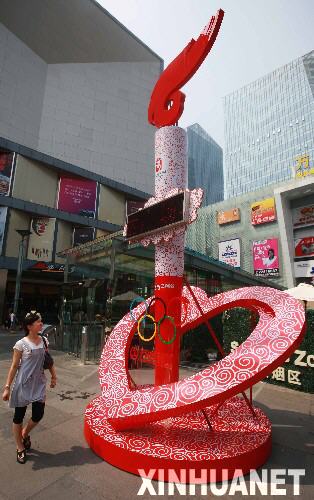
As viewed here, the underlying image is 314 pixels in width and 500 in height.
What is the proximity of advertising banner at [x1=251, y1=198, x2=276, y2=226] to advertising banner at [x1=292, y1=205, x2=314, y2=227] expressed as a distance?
8.57 ft

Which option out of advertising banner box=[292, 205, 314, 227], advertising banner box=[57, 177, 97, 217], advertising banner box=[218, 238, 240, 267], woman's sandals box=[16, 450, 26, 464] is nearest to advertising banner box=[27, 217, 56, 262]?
advertising banner box=[57, 177, 97, 217]

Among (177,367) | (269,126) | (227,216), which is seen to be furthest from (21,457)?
(269,126)

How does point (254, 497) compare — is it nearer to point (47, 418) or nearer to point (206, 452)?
point (206, 452)

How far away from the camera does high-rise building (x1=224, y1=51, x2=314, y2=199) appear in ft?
237

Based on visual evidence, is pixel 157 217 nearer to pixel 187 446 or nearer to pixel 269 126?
pixel 187 446

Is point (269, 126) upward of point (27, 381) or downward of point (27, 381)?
upward

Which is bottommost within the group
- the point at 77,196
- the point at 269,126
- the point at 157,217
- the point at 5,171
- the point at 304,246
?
the point at 157,217

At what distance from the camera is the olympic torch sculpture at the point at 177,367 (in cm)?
381

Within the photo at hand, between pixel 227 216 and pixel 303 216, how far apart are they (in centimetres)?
1004

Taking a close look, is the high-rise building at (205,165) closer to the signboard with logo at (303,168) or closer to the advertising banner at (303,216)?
the signboard with logo at (303,168)

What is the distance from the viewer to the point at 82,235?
32344 millimetres

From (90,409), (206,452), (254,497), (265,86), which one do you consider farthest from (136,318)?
(265,86)

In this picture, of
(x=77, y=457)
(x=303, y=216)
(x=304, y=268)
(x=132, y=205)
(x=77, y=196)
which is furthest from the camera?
(x=132, y=205)

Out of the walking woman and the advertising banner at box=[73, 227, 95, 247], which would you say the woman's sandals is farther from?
the advertising banner at box=[73, 227, 95, 247]
